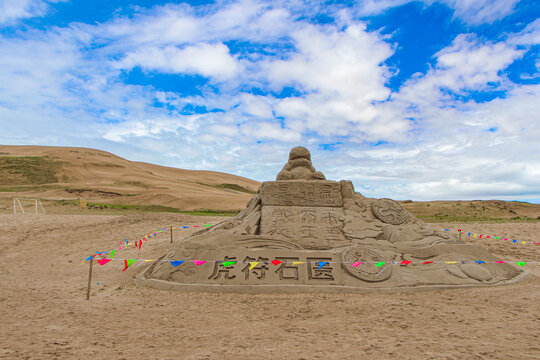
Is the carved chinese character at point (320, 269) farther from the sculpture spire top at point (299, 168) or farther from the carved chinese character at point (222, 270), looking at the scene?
the sculpture spire top at point (299, 168)

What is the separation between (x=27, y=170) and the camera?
3278 cm

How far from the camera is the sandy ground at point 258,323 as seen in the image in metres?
3.00

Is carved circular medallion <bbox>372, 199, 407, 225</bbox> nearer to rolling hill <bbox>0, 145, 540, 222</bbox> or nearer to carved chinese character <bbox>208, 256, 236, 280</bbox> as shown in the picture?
carved chinese character <bbox>208, 256, 236, 280</bbox>

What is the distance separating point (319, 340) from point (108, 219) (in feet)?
42.2

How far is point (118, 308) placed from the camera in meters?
4.59

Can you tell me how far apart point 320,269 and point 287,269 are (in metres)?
0.58

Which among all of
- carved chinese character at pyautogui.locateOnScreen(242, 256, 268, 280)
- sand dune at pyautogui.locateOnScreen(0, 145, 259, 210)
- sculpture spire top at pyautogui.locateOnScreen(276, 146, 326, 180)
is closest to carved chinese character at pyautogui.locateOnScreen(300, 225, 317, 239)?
carved chinese character at pyautogui.locateOnScreen(242, 256, 268, 280)

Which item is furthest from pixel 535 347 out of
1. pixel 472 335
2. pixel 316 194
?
pixel 316 194

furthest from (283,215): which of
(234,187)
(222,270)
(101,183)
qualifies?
(234,187)

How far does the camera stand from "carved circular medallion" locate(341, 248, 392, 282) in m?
5.30

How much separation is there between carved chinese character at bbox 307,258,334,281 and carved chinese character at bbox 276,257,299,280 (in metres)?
0.26

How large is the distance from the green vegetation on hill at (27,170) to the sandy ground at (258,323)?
31007 mm

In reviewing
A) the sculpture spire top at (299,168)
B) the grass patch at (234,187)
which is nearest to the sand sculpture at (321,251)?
the sculpture spire top at (299,168)

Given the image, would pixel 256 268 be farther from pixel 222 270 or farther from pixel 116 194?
pixel 116 194
